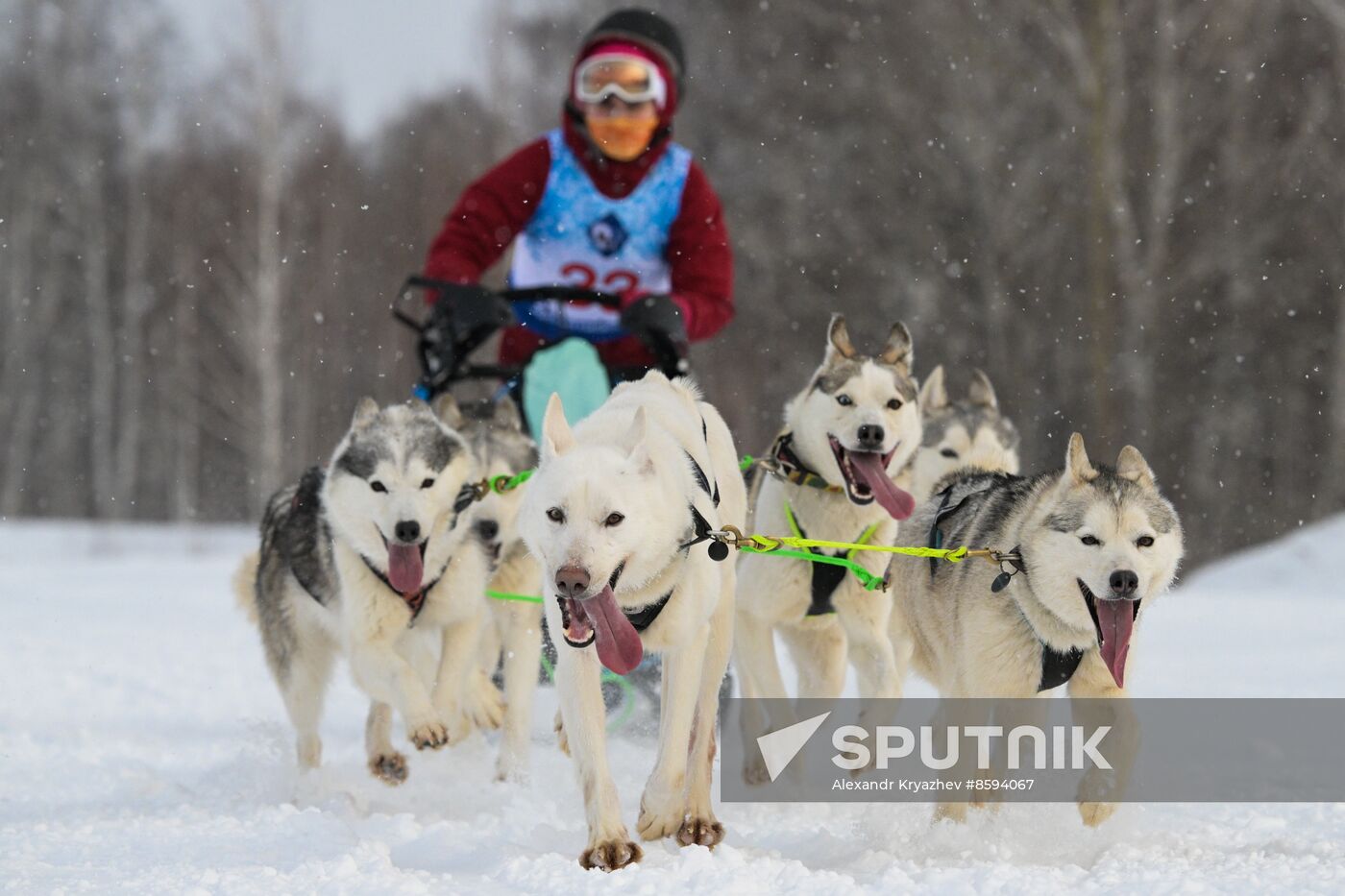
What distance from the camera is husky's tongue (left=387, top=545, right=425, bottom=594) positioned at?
3.89 m

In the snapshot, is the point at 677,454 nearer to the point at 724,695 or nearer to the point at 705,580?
the point at 705,580

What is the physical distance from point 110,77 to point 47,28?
46.6 inches

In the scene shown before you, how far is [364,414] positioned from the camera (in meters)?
4.14

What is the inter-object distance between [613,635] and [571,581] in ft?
0.54

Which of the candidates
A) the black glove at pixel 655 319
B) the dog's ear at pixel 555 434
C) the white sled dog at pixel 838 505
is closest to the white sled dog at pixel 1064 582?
the white sled dog at pixel 838 505

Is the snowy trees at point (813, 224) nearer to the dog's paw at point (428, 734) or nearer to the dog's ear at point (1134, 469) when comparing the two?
the dog's ear at point (1134, 469)

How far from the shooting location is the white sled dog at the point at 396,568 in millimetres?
3891

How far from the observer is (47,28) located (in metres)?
21.2

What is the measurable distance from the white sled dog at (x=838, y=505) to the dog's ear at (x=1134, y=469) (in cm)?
73

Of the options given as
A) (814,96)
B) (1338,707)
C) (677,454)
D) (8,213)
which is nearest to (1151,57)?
(814,96)

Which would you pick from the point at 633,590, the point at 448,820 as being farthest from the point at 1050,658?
the point at 448,820

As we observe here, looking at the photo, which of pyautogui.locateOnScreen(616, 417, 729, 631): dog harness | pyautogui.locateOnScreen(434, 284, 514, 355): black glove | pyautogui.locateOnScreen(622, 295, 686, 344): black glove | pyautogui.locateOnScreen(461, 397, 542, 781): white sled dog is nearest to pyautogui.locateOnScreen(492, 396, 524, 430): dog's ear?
pyautogui.locateOnScreen(461, 397, 542, 781): white sled dog

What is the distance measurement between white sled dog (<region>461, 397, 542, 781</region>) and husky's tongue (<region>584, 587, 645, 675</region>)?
1351mm

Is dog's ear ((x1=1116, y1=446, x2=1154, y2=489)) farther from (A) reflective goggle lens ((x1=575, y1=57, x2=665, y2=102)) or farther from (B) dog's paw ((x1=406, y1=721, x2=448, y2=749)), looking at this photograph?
(A) reflective goggle lens ((x1=575, y1=57, x2=665, y2=102))
